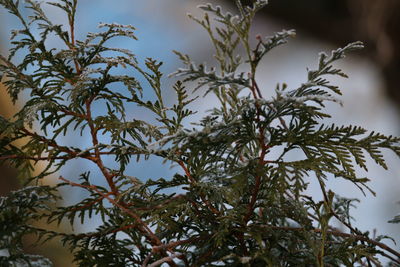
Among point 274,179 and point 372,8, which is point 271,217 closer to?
point 274,179

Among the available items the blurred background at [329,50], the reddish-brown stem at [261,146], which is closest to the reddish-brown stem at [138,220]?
the reddish-brown stem at [261,146]

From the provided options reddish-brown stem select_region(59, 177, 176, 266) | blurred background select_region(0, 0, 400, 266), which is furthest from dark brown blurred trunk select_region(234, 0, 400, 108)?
reddish-brown stem select_region(59, 177, 176, 266)

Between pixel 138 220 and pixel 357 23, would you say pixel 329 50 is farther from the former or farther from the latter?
pixel 138 220

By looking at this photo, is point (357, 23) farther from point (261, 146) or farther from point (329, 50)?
point (261, 146)

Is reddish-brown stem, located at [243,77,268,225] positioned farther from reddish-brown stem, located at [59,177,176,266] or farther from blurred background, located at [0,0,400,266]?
blurred background, located at [0,0,400,266]

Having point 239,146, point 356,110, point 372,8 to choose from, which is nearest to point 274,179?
point 239,146

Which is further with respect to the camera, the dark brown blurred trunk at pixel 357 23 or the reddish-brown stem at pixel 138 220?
the dark brown blurred trunk at pixel 357 23

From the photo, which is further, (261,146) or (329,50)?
(329,50)

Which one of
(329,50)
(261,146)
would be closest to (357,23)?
(329,50)

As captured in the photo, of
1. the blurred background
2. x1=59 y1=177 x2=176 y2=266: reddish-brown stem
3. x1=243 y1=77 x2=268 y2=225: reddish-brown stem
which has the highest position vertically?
the blurred background

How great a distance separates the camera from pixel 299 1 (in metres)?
2.20

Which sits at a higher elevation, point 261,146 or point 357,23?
point 357,23

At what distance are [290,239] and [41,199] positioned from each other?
0.82 feet

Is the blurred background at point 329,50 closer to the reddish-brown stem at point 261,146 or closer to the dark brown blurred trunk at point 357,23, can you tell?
the dark brown blurred trunk at point 357,23
